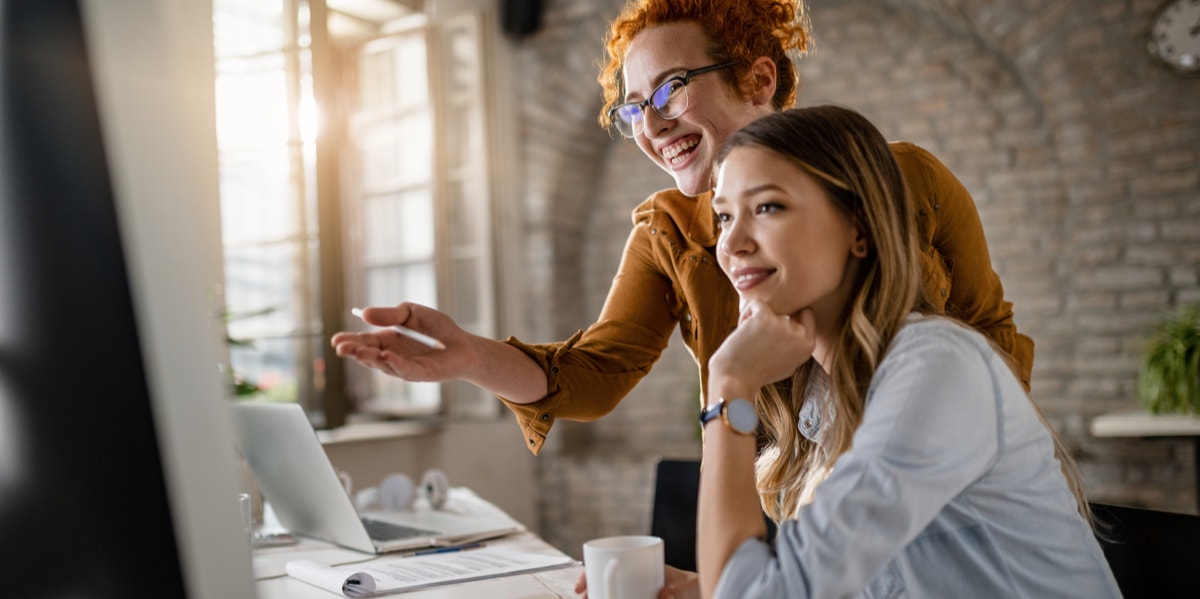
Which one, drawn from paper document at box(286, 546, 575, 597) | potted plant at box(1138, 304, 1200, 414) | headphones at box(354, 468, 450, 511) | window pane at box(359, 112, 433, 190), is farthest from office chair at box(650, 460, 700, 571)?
window pane at box(359, 112, 433, 190)

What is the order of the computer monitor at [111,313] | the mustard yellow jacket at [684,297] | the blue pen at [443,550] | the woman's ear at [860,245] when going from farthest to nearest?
the blue pen at [443,550]
the mustard yellow jacket at [684,297]
the woman's ear at [860,245]
the computer monitor at [111,313]

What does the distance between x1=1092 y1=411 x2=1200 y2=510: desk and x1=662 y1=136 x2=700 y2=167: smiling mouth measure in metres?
2.30

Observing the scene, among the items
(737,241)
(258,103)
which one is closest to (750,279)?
(737,241)

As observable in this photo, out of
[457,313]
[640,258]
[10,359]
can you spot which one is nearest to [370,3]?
[457,313]

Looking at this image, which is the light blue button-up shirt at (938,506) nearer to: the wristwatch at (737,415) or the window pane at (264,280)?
the wristwatch at (737,415)

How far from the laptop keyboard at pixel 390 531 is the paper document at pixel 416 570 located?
0.15 m

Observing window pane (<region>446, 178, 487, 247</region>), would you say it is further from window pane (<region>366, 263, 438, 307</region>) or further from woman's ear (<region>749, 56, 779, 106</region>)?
woman's ear (<region>749, 56, 779, 106</region>)

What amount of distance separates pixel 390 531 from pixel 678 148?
2.84 ft

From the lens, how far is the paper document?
131 cm

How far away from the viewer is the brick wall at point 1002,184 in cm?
369

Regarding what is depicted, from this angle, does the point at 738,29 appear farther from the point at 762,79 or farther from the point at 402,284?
the point at 402,284

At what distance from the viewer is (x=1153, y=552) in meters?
1.14

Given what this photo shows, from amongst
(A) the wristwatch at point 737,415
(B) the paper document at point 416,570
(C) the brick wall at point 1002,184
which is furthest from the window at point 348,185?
(A) the wristwatch at point 737,415

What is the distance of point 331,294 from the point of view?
3572 mm
